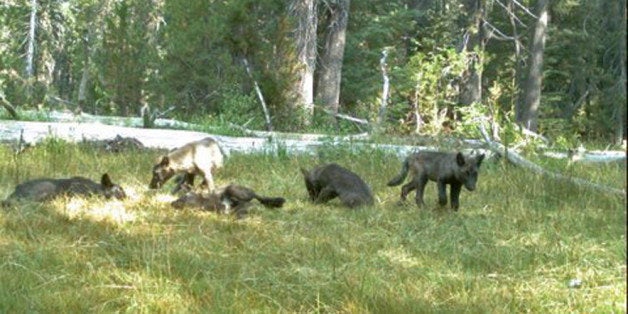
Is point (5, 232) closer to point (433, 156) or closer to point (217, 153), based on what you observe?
Answer: point (217, 153)

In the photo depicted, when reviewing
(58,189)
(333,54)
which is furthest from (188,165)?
(333,54)

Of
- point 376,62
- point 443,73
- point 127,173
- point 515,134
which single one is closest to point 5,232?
point 127,173

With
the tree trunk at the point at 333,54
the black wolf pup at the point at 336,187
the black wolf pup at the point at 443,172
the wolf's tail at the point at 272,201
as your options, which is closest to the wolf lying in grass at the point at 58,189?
the wolf's tail at the point at 272,201

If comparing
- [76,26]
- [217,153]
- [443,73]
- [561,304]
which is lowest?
[561,304]

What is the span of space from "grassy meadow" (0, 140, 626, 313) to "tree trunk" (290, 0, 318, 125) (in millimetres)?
10239

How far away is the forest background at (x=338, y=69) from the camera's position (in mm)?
17297

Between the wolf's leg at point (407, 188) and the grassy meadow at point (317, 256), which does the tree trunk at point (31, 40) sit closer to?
the grassy meadow at point (317, 256)

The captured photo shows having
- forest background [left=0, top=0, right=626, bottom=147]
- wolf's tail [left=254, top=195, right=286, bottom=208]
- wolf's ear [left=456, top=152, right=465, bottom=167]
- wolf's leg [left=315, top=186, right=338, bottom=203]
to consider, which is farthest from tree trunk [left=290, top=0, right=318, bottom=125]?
wolf's tail [left=254, top=195, right=286, bottom=208]

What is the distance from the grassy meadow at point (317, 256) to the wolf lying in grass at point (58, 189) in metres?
0.20

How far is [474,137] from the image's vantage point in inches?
580

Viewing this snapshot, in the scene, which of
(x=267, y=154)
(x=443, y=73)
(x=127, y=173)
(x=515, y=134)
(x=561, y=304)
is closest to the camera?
(x=561, y=304)

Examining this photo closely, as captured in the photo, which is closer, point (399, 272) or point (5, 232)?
point (399, 272)

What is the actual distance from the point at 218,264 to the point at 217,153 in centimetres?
385

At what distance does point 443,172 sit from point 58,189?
12.2ft
